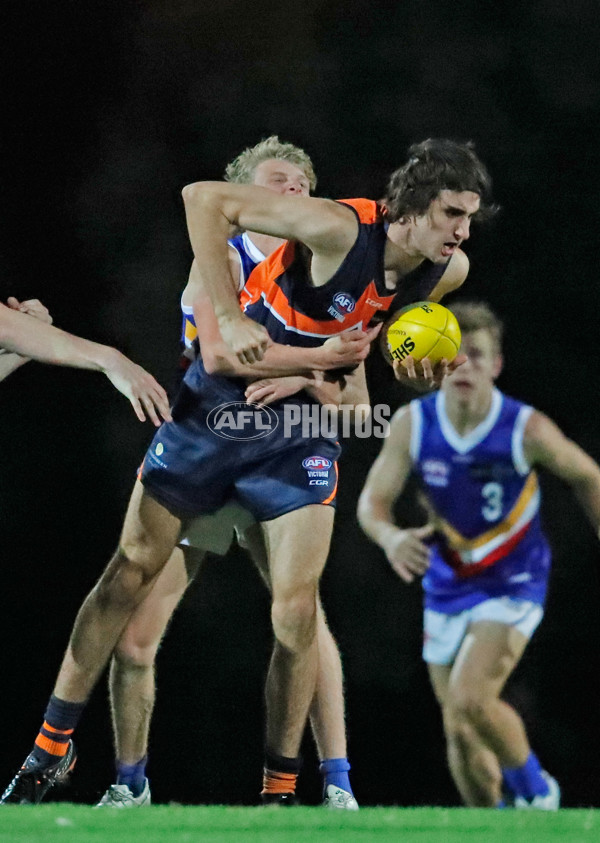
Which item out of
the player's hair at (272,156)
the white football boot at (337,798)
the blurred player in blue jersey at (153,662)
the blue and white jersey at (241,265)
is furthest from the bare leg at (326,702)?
the player's hair at (272,156)

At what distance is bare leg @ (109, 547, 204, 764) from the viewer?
355 cm

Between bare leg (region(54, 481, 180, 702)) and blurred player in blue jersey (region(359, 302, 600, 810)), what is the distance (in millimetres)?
619

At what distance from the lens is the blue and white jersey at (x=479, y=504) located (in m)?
3.63

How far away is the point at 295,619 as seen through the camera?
327 centimetres

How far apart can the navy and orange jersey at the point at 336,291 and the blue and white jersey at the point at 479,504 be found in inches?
19.4

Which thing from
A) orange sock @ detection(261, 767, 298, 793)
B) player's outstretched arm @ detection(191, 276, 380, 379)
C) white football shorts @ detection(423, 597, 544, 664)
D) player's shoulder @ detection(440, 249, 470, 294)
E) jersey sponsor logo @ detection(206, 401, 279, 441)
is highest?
player's shoulder @ detection(440, 249, 470, 294)

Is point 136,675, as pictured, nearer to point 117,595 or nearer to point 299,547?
point 117,595

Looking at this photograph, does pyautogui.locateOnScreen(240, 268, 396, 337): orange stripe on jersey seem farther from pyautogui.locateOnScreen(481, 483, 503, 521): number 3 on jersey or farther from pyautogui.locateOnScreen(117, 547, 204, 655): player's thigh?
pyautogui.locateOnScreen(117, 547, 204, 655): player's thigh

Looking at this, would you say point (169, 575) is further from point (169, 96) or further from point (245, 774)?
point (169, 96)

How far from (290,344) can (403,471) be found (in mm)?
605

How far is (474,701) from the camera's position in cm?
346

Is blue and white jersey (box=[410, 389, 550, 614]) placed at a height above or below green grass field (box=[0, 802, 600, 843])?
above

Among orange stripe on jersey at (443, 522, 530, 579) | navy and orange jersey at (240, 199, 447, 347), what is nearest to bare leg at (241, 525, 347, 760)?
orange stripe on jersey at (443, 522, 530, 579)

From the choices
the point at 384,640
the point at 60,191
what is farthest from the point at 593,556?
the point at 60,191
